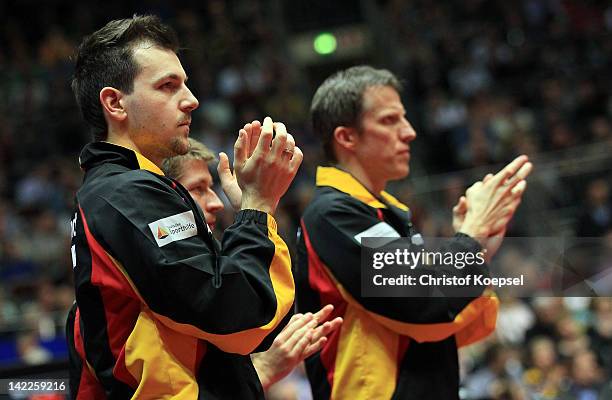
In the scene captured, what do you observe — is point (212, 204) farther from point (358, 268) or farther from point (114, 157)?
point (114, 157)

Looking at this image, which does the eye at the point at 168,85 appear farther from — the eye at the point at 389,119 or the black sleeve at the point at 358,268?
the eye at the point at 389,119

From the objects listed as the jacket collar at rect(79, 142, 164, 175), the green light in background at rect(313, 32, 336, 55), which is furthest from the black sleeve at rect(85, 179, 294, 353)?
the green light in background at rect(313, 32, 336, 55)

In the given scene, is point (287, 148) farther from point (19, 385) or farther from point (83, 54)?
point (19, 385)

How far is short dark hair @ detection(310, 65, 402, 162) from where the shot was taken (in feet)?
13.0

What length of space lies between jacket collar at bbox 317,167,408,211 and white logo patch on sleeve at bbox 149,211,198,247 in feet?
3.93

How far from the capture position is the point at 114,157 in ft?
9.04

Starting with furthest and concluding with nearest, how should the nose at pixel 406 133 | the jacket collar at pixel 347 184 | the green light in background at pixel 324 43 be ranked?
the green light in background at pixel 324 43
the nose at pixel 406 133
the jacket collar at pixel 347 184

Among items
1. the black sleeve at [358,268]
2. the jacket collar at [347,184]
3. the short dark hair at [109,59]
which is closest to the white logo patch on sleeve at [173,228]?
the short dark hair at [109,59]

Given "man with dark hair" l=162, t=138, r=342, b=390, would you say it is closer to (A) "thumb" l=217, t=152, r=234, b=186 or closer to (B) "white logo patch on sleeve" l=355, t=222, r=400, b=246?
(A) "thumb" l=217, t=152, r=234, b=186

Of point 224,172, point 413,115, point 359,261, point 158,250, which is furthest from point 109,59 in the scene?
point 413,115

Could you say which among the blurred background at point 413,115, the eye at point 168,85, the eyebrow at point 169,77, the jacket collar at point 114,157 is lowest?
the blurred background at point 413,115

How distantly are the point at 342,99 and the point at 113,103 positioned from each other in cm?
140

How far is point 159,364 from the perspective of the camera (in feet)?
8.44

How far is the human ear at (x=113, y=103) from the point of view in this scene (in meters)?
2.79
